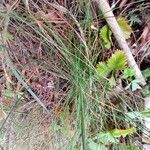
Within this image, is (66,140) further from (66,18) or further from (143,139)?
(66,18)

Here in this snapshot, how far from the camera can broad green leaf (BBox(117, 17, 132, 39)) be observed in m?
1.33

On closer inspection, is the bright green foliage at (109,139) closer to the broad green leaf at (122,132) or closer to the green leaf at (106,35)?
the broad green leaf at (122,132)

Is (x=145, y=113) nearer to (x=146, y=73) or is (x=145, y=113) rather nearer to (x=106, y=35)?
(x=146, y=73)

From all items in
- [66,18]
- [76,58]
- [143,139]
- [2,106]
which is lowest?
[143,139]

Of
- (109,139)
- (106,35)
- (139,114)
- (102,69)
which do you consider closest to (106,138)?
(109,139)

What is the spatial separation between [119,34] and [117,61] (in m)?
0.11

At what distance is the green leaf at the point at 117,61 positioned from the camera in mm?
1279

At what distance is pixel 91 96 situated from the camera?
4.21 feet

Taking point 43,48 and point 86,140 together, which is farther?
point 43,48

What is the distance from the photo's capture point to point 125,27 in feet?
4.35

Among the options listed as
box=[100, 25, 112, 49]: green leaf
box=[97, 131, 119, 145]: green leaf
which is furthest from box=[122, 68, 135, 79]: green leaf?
box=[97, 131, 119, 145]: green leaf

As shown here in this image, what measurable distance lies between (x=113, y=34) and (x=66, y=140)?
0.45m

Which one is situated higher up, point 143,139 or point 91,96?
point 91,96

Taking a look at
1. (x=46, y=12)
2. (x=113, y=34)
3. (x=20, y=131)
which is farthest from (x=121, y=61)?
(x=20, y=131)
